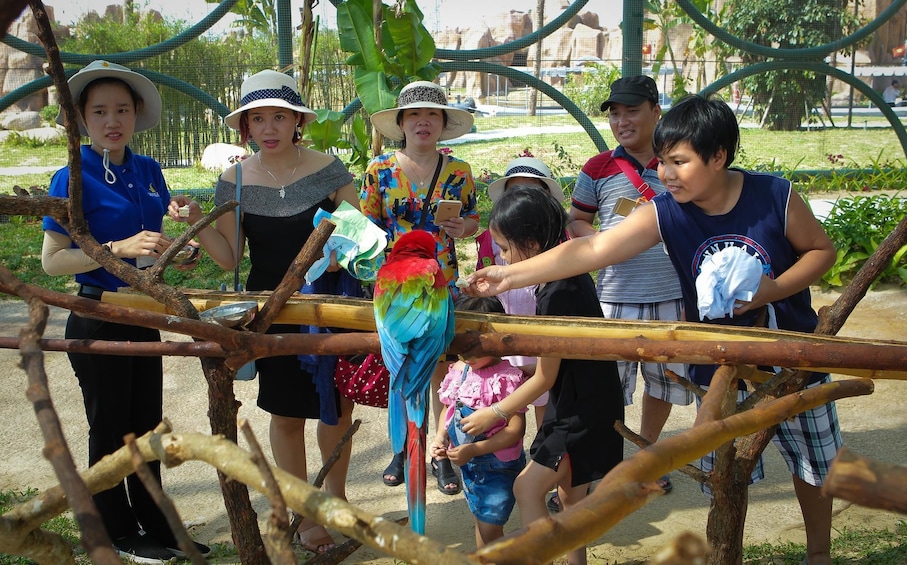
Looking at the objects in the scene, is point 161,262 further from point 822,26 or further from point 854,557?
point 822,26

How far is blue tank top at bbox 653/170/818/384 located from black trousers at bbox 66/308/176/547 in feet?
5.86

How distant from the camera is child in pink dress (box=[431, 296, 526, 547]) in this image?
244 centimetres

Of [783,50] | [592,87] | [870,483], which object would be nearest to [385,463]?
[870,483]

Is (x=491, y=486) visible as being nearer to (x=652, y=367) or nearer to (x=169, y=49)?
(x=652, y=367)

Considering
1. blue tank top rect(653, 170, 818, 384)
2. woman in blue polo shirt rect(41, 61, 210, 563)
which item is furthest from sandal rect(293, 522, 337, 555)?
blue tank top rect(653, 170, 818, 384)

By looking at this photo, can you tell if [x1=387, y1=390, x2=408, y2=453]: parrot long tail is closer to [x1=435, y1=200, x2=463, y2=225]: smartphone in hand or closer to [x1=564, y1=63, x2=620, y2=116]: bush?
[x1=435, y1=200, x2=463, y2=225]: smartphone in hand

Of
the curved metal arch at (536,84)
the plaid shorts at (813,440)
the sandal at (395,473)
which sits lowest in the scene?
the sandal at (395,473)

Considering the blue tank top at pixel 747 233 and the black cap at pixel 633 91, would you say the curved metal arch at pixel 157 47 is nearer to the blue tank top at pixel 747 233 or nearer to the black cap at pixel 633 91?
the black cap at pixel 633 91

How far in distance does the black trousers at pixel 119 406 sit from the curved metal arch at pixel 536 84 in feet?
13.9

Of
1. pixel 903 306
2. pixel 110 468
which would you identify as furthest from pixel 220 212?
pixel 903 306

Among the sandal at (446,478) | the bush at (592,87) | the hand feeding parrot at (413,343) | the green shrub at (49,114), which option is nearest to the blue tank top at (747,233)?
the hand feeding parrot at (413,343)

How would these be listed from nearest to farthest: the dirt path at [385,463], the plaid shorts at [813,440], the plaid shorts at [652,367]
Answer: the plaid shorts at [813,440] → the dirt path at [385,463] → the plaid shorts at [652,367]

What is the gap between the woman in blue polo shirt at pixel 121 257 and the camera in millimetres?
2531

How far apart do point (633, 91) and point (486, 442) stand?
159 cm
